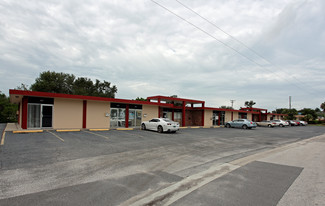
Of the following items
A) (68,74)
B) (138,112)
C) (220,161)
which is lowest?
(220,161)

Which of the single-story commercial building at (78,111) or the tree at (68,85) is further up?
the tree at (68,85)

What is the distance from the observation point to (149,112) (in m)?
24.2

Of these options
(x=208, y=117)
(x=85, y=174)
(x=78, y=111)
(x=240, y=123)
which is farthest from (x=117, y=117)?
(x=240, y=123)

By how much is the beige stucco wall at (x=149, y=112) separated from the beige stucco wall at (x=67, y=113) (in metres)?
7.54

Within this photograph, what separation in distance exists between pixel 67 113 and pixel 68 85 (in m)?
31.1

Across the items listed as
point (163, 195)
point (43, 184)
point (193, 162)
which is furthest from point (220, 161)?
point (43, 184)

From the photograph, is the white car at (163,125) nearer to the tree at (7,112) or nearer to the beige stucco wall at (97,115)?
the beige stucco wall at (97,115)

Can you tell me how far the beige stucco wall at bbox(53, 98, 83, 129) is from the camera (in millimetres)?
17219

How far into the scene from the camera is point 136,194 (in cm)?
413

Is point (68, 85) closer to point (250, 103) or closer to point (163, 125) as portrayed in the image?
point (163, 125)

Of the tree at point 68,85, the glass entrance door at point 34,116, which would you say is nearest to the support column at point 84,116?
the glass entrance door at point 34,116

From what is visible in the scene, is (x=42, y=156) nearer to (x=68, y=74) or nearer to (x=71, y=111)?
(x=71, y=111)

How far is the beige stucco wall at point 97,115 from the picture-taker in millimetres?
19156

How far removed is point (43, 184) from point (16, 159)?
3.03 m
